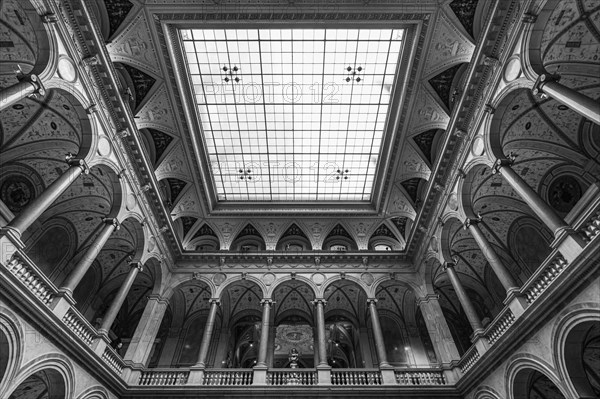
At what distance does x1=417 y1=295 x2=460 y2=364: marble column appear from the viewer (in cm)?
1471

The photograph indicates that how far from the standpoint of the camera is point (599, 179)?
12.3 m

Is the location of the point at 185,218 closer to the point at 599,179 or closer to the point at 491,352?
the point at 491,352

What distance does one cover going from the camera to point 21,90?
8.95m

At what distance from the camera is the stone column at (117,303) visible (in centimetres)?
1273

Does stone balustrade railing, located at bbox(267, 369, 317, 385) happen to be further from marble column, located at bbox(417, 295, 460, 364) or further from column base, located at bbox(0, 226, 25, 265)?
column base, located at bbox(0, 226, 25, 265)

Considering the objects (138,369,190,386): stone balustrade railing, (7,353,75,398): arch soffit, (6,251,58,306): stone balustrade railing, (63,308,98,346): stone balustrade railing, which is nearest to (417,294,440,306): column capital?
(138,369,190,386): stone balustrade railing

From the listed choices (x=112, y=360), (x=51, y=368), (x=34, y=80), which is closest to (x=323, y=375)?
(x=112, y=360)

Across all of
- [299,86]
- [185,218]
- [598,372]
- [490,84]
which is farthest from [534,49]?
[185,218]

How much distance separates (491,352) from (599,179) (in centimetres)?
725

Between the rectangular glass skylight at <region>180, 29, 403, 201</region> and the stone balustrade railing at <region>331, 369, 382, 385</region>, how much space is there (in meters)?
9.18

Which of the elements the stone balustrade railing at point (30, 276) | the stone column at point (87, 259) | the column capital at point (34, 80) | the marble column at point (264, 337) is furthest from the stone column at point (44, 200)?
the marble column at point (264, 337)

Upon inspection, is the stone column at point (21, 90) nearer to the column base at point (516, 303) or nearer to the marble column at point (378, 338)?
the column base at point (516, 303)

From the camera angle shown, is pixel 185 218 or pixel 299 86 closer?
pixel 299 86

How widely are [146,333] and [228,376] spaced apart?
4191 mm
